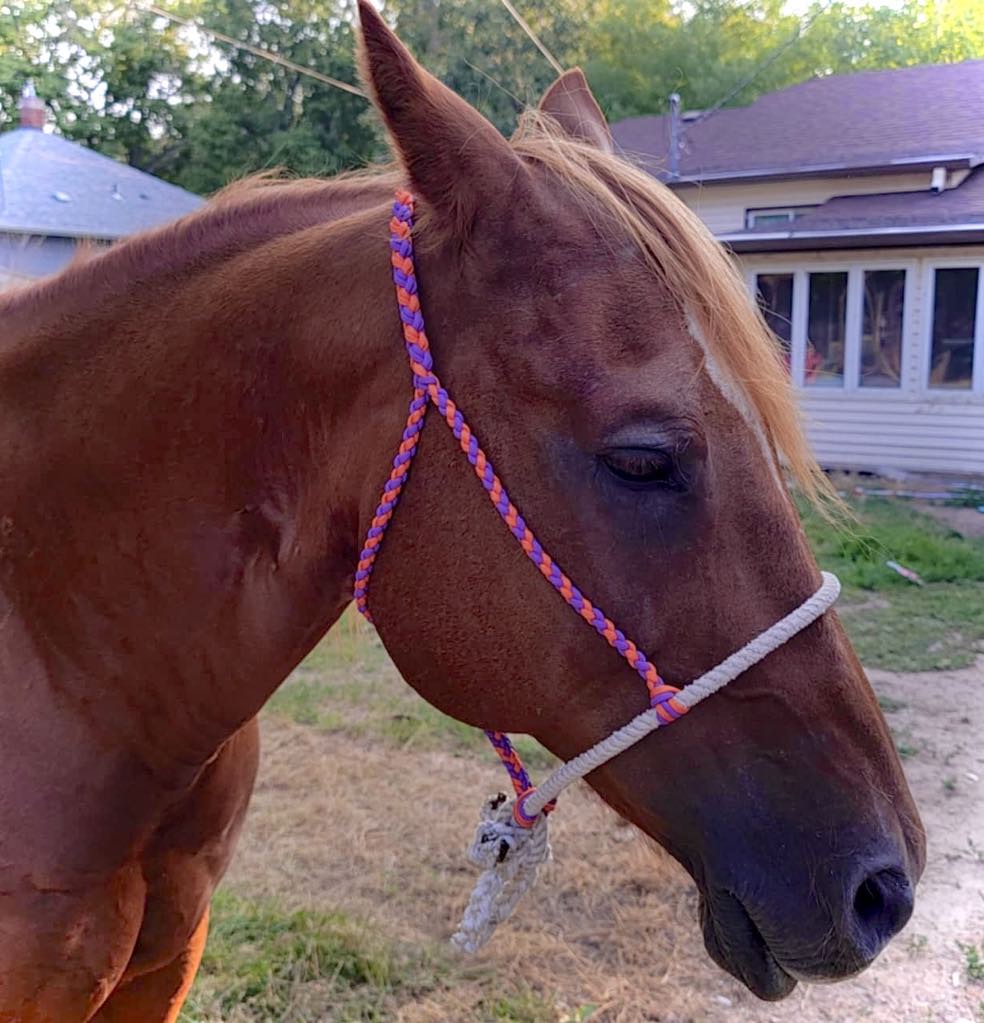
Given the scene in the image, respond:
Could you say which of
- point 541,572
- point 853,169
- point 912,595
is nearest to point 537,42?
point 541,572

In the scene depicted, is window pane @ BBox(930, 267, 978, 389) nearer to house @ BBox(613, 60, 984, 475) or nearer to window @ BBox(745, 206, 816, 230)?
house @ BBox(613, 60, 984, 475)

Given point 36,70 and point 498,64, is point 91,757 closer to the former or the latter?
point 498,64

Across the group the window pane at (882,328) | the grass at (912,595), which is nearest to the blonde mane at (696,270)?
the grass at (912,595)

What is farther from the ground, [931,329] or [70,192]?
[70,192]

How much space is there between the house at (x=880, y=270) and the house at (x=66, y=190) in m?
9.49

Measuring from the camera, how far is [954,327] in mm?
11297

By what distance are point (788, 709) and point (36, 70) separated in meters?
22.4

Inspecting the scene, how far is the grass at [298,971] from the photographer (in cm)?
276

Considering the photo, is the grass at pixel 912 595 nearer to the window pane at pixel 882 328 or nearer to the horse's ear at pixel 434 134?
the window pane at pixel 882 328

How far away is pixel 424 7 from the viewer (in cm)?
1847

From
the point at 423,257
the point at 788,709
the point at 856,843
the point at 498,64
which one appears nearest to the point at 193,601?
the point at 423,257

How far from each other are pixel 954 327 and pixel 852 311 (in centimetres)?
117

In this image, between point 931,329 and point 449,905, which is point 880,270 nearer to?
point 931,329

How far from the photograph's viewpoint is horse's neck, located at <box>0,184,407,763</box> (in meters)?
1.29
